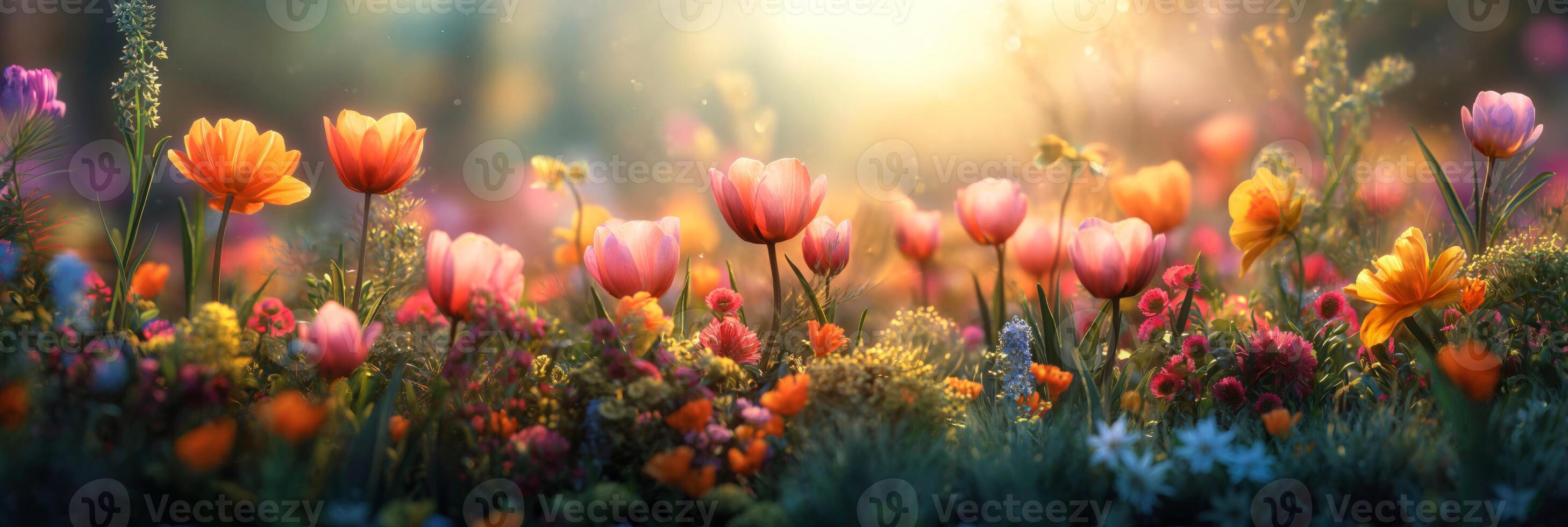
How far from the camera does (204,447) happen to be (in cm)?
127

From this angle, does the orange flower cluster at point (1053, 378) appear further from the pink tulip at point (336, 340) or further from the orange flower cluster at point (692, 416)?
the pink tulip at point (336, 340)

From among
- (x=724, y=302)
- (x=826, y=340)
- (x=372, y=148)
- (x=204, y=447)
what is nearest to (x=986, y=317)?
(x=826, y=340)

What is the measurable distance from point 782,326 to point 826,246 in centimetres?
31

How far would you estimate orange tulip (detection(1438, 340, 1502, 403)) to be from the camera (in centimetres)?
167

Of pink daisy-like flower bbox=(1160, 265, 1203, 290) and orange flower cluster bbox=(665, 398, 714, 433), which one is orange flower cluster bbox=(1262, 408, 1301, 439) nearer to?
pink daisy-like flower bbox=(1160, 265, 1203, 290)

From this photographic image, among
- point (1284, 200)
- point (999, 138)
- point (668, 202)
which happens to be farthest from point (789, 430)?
point (999, 138)

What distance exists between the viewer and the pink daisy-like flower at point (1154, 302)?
7.43 ft

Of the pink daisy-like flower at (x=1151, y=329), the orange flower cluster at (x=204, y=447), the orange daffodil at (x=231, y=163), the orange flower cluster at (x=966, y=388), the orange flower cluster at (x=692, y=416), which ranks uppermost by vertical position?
the orange daffodil at (x=231, y=163)

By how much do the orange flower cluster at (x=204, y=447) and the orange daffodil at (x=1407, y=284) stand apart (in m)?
2.40

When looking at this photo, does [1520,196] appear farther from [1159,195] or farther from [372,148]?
[372,148]

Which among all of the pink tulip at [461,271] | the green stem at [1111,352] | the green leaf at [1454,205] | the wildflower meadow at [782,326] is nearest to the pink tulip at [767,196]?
the wildflower meadow at [782,326]

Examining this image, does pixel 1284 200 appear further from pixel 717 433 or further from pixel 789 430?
pixel 717 433

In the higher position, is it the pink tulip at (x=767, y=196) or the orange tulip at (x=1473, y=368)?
the pink tulip at (x=767, y=196)

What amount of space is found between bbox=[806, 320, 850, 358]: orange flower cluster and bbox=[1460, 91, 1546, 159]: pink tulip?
68.4 inches
